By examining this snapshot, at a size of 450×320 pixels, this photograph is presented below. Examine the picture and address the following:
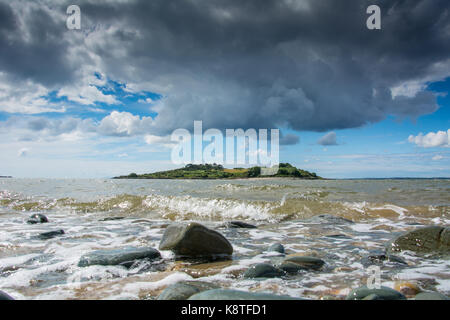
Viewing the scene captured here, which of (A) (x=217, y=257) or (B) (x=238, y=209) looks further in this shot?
(B) (x=238, y=209)

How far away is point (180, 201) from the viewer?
14703 mm

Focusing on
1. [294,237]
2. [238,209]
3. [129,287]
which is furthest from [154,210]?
[129,287]

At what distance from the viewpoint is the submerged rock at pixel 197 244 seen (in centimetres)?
480

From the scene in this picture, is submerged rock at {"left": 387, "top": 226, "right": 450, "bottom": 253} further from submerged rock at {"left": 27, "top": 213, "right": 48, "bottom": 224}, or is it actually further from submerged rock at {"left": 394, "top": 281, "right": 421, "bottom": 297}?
submerged rock at {"left": 27, "top": 213, "right": 48, "bottom": 224}

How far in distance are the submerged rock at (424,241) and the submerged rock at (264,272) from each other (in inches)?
104

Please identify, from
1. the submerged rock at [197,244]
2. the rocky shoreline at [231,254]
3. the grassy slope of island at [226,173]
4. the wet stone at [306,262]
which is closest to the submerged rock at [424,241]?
the rocky shoreline at [231,254]

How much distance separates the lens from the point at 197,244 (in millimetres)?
4809

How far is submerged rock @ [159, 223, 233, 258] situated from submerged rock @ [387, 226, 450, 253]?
3.06 m

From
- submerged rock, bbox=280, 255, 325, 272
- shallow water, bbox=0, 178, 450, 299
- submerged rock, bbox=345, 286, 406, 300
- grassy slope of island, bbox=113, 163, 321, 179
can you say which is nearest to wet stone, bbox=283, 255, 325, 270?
submerged rock, bbox=280, 255, 325, 272
